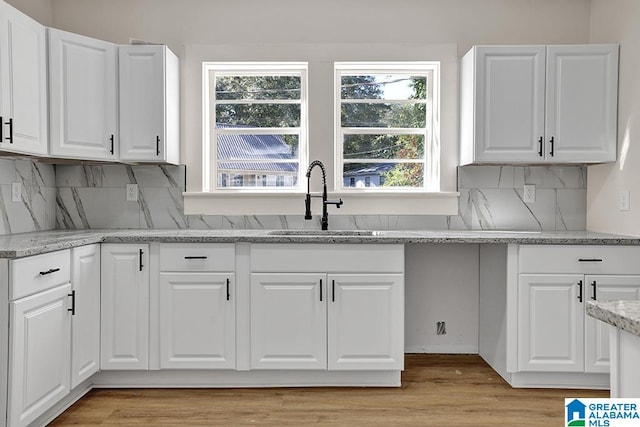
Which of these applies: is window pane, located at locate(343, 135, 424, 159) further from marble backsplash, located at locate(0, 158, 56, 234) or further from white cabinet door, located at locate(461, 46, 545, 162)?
marble backsplash, located at locate(0, 158, 56, 234)

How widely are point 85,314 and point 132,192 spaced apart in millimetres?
1052

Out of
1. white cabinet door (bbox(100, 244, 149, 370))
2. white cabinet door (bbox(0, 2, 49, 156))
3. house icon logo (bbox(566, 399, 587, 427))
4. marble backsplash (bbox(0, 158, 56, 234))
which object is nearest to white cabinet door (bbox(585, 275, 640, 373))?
house icon logo (bbox(566, 399, 587, 427))

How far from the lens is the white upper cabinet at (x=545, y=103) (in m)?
3.18

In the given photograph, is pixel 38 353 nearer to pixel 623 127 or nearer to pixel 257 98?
pixel 257 98

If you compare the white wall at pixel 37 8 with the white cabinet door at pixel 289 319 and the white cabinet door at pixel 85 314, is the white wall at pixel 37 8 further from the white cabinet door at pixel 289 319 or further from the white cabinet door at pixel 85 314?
the white cabinet door at pixel 289 319

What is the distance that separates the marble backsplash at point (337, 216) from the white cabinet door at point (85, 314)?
73cm

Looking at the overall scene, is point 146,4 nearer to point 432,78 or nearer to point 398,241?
point 432,78

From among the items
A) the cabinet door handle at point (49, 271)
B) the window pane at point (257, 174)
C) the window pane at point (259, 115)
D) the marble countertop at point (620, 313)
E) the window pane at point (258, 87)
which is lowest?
the cabinet door handle at point (49, 271)

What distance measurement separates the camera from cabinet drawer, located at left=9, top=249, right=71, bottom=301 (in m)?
2.19

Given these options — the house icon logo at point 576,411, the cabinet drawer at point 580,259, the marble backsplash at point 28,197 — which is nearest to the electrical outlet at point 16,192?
the marble backsplash at point 28,197

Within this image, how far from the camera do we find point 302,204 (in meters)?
3.57

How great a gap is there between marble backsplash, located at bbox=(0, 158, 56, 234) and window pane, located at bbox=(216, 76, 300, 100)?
1.28 meters

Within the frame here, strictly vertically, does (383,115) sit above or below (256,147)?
above

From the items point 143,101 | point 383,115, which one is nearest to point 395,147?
point 383,115
